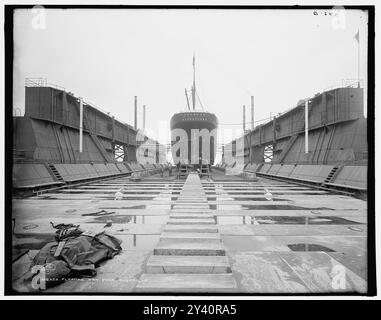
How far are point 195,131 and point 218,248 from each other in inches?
1242

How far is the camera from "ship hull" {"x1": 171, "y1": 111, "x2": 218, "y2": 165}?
32188 millimetres

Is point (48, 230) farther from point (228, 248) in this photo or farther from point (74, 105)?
point (74, 105)

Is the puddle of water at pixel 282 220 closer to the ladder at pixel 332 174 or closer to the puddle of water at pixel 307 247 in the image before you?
the puddle of water at pixel 307 247

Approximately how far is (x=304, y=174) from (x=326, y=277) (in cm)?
1459

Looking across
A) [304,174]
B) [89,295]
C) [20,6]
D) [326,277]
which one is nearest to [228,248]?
[326,277]

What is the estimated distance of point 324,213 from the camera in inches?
287

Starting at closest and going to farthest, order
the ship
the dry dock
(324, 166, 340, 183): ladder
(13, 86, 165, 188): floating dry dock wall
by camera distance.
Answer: the dry dock → (324, 166, 340, 183): ladder → (13, 86, 165, 188): floating dry dock wall → the ship

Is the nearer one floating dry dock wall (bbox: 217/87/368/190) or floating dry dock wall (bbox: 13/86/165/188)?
floating dry dock wall (bbox: 217/87/368/190)

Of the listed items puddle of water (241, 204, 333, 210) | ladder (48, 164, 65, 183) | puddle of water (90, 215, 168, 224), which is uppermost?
ladder (48, 164, 65, 183)

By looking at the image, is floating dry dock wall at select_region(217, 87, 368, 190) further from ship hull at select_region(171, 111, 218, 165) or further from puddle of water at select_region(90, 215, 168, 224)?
ship hull at select_region(171, 111, 218, 165)

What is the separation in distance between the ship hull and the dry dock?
24201mm

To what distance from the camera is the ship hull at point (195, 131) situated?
3219 cm

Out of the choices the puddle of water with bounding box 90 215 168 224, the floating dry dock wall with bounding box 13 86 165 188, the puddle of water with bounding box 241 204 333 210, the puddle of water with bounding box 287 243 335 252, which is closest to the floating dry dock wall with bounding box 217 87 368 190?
the puddle of water with bounding box 241 204 333 210

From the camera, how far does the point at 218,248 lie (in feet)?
12.5
